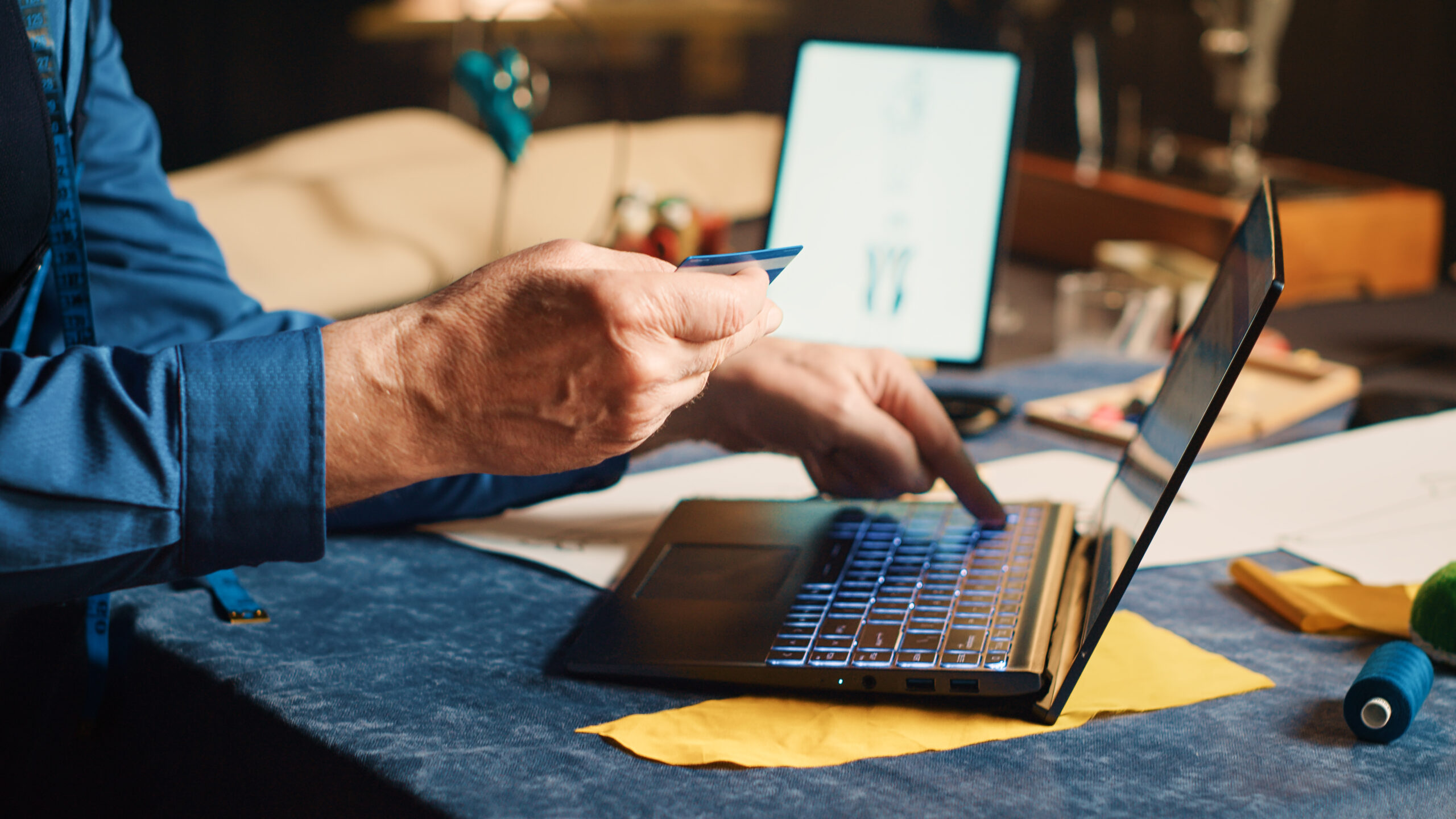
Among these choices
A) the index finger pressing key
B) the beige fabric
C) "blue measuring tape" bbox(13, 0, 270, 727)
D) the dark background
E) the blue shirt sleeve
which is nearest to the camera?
the blue shirt sleeve

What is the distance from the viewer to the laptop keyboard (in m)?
0.52

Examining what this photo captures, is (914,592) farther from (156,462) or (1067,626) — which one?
(156,462)

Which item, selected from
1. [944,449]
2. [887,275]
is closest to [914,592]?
[944,449]

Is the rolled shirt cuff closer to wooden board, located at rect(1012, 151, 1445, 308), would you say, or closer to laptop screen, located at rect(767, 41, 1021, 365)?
laptop screen, located at rect(767, 41, 1021, 365)

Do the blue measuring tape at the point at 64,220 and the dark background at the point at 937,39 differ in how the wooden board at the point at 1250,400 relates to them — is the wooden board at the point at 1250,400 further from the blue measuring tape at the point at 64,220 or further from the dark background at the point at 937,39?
the dark background at the point at 937,39

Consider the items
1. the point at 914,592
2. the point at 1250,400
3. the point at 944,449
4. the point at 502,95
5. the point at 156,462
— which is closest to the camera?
the point at 156,462

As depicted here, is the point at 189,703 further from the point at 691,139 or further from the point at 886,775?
the point at 691,139

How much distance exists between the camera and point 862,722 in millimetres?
498

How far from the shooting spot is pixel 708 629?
0.56m

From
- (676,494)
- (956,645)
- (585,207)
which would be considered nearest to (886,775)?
(956,645)

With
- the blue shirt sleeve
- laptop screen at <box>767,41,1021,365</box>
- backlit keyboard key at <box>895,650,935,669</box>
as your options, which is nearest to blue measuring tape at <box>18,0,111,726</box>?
the blue shirt sleeve

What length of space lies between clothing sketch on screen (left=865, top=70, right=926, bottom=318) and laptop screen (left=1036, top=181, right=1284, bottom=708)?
29 cm

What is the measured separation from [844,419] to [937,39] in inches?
56.9

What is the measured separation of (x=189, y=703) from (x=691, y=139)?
6.52 feet
